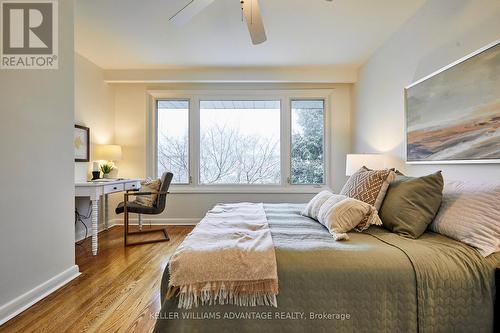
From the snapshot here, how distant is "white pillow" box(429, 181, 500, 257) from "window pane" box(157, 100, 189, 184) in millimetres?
3669

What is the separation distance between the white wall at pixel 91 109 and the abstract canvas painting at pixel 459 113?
162 inches

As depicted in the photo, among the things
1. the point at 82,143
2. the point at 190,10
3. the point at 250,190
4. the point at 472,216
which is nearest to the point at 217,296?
the point at 472,216

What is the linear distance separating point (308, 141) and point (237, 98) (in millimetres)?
1450

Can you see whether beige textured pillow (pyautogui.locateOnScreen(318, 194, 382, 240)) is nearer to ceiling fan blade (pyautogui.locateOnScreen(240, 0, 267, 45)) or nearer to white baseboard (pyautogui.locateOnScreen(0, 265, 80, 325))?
ceiling fan blade (pyautogui.locateOnScreen(240, 0, 267, 45))

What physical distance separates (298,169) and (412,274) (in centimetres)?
318

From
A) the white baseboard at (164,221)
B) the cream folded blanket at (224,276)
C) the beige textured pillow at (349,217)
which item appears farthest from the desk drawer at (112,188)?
the beige textured pillow at (349,217)

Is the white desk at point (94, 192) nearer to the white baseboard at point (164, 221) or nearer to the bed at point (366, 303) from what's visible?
the white baseboard at point (164, 221)

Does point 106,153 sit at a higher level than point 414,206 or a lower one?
higher

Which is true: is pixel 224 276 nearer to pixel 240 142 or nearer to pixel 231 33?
pixel 231 33

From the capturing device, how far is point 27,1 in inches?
84.3

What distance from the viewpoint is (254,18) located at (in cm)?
208

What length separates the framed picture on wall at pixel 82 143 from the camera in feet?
11.1

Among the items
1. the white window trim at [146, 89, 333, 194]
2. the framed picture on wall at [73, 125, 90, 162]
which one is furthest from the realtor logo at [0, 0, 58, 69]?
the white window trim at [146, 89, 333, 194]

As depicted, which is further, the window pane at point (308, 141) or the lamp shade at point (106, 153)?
the window pane at point (308, 141)
